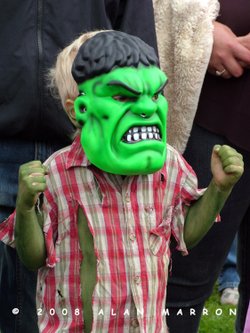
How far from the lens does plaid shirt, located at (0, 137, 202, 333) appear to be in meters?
2.31

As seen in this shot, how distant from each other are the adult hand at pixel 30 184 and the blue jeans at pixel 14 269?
438 millimetres

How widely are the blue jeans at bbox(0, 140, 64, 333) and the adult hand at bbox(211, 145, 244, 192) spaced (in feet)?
1.84

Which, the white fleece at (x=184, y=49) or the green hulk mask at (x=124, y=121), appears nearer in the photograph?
the green hulk mask at (x=124, y=121)

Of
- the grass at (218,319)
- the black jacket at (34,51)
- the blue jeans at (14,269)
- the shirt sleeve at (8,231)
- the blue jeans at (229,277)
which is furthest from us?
the blue jeans at (229,277)

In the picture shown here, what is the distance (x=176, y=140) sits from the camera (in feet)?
9.30

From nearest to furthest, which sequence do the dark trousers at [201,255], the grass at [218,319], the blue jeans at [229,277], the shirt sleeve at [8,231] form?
the shirt sleeve at [8,231], the dark trousers at [201,255], the grass at [218,319], the blue jeans at [229,277]

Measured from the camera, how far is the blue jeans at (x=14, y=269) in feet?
8.71

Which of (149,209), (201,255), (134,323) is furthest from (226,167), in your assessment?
(201,255)

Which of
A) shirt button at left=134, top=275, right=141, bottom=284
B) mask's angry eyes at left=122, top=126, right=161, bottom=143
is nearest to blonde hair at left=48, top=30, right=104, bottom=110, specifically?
mask's angry eyes at left=122, top=126, right=161, bottom=143

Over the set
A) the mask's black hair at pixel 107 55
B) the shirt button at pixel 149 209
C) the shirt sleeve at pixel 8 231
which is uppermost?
the mask's black hair at pixel 107 55

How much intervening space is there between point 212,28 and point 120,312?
936 mm

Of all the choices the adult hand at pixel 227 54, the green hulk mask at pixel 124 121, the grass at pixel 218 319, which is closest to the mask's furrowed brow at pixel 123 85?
the green hulk mask at pixel 124 121

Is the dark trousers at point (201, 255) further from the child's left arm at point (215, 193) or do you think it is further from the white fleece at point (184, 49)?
the child's left arm at point (215, 193)

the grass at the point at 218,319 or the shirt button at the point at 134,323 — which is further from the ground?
the shirt button at the point at 134,323
